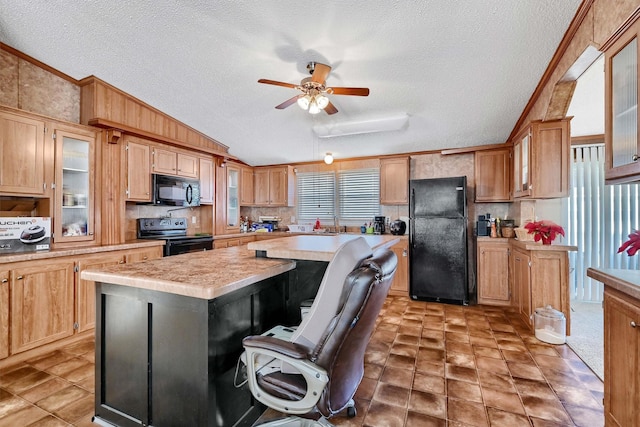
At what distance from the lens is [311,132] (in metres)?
4.48

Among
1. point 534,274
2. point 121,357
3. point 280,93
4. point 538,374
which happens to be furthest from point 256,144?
point 538,374

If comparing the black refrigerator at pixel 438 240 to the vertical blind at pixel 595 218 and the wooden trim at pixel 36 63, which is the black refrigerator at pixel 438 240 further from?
the wooden trim at pixel 36 63

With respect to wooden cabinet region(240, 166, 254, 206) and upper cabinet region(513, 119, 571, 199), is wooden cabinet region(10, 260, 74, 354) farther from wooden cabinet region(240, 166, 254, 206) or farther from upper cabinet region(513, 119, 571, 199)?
upper cabinet region(513, 119, 571, 199)

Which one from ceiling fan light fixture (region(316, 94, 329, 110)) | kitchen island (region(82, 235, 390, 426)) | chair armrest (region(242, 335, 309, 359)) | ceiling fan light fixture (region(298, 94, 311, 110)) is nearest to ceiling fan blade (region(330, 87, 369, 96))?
ceiling fan light fixture (region(316, 94, 329, 110))

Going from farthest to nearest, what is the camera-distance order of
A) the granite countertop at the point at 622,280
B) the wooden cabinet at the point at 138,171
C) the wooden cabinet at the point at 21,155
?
the wooden cabinet at the point at 138,171
the wooden cabinet at the point at 21,155
the granite countertop at the point at 622,280

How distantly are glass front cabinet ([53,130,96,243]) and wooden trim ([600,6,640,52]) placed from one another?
4.67 metres

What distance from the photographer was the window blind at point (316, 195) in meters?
5.60

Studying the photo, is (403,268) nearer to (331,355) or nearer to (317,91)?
(317,91)

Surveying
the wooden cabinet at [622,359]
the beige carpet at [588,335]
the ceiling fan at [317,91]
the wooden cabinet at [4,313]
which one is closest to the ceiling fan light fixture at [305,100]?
the ceiling fan at [317,91]

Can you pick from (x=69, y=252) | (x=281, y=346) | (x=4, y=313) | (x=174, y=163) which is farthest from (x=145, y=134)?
(x=281, y=346)

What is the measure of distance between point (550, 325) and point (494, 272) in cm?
118

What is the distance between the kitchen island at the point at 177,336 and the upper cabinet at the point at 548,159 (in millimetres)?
2833

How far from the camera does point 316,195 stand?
5742 mm

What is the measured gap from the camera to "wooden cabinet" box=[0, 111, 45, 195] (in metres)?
2.61
